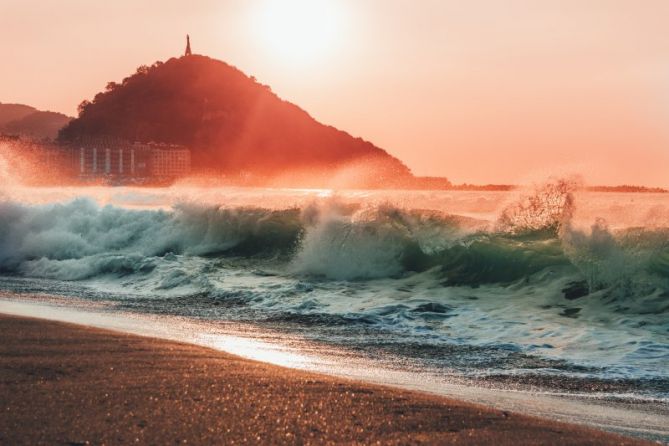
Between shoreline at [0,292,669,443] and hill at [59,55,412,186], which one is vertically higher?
hill at [59,55,412,186]

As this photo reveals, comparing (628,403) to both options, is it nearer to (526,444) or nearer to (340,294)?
(526,444)

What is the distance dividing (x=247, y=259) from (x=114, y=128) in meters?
171

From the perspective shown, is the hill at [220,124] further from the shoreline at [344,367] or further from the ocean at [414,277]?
the shoreline at [344,367]

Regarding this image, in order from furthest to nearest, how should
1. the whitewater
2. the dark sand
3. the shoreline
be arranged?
1. the whitewater
2. the shoreline
3. the dark sand

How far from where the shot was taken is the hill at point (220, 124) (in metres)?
176

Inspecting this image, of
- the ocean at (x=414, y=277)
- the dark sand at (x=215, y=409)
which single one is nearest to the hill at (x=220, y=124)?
the ocean at (x=414, y=277)

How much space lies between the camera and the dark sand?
13.6 feet

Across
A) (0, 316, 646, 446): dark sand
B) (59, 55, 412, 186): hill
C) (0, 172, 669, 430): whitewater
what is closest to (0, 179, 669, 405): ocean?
(0, 172, 669, 430): whitewater

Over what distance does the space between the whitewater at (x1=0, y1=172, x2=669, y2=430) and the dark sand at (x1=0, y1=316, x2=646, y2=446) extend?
2.29 m

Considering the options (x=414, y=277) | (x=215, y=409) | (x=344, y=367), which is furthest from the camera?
(x=414, y=277)

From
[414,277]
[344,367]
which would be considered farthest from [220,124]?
[344,367]

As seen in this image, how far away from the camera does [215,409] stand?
15.1 ft

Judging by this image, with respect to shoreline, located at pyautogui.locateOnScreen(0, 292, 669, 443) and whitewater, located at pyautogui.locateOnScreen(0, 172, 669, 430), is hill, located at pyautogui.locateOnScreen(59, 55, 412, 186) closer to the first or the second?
whitewater, located at pyautogui.locateOnScreen(0, 172, 669, 430)

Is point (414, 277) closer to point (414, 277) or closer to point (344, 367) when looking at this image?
point (414, 277)
